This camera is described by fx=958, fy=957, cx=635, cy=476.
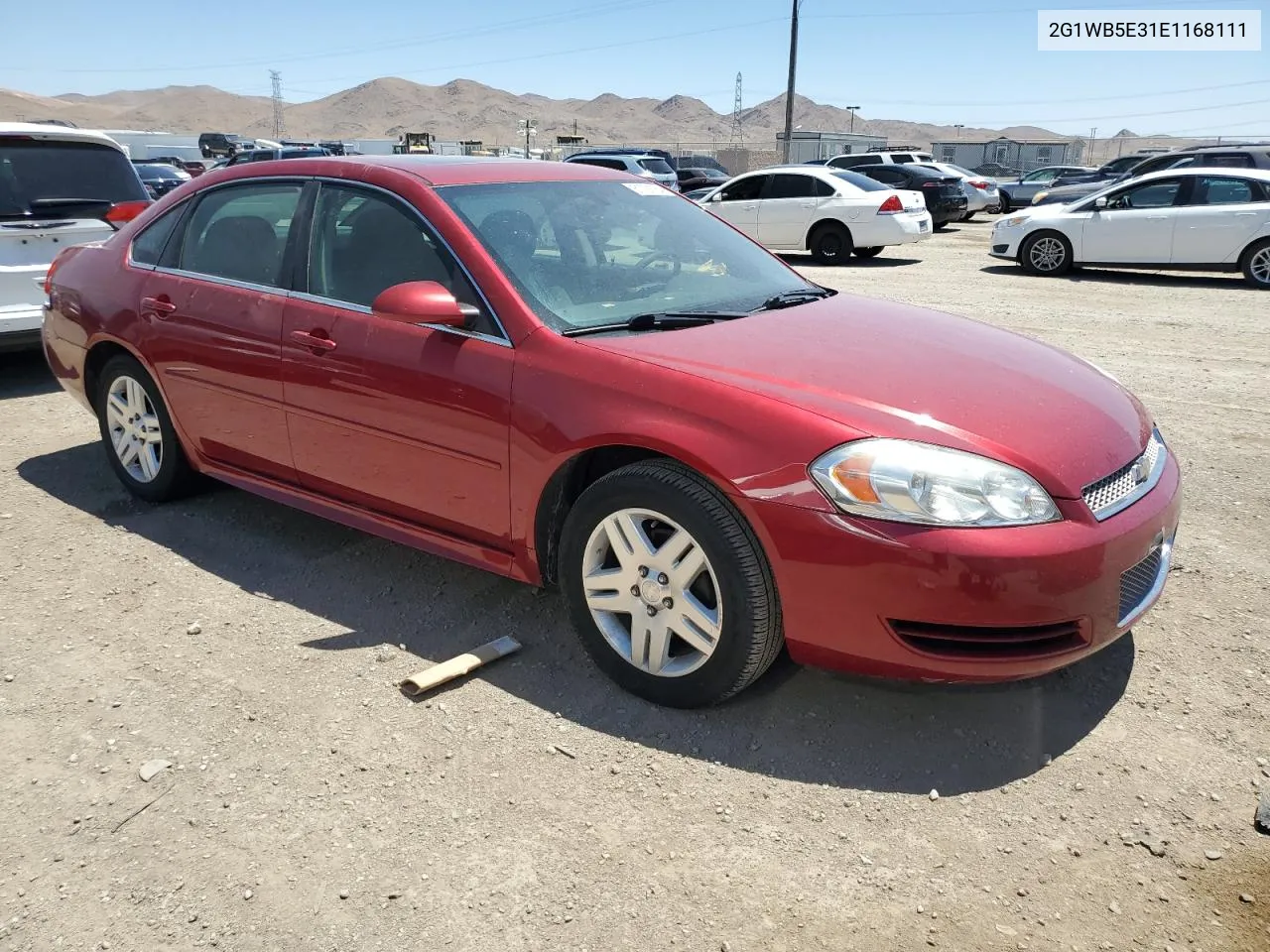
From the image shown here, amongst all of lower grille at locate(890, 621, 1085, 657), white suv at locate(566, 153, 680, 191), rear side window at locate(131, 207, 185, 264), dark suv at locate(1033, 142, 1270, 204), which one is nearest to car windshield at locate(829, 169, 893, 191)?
dark suv at locate(1033, 142, 1270, 204)

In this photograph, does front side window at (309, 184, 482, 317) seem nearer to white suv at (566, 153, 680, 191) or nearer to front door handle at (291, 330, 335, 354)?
front door handle at (291, 330, 335, 354)

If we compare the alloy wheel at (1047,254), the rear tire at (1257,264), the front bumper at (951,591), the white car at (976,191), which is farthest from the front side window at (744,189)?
the front bumper at (951,591)

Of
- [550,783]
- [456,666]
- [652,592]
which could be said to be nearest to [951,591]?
[652,592]

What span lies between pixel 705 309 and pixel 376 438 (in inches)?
51.7

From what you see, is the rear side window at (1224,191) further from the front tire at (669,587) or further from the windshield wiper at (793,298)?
the front tire at (669,587)

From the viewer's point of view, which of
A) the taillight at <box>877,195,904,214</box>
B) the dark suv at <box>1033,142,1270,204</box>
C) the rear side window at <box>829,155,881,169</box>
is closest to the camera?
the taillight at <box>877,195,904,214</box>

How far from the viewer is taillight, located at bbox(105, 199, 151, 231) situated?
6.70 meters

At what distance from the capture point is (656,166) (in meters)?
21.5

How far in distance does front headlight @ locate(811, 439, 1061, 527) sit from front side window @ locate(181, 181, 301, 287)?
253cm

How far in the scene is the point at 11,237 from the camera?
657cm

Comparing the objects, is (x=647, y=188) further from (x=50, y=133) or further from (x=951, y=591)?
(x=50, y=133)

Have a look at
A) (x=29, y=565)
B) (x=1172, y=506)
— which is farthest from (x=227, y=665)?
Result: (x=1172, y=506)

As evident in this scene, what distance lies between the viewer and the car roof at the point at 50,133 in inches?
266

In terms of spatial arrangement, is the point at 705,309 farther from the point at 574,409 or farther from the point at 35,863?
the point at 35,863
